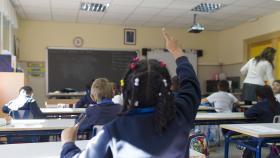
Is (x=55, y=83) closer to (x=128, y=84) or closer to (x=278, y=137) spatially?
(x=278, y=137)

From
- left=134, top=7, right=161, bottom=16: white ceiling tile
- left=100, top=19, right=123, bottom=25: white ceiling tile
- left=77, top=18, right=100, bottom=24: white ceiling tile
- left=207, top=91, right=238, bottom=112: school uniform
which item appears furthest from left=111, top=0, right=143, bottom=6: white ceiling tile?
left=207, top=91, right=238, bottom=112: school uniform

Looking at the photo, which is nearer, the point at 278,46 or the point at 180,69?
the point at 180,69

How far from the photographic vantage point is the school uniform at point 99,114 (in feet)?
8.89

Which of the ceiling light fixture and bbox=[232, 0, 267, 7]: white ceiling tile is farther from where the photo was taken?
the ceiling light fixture

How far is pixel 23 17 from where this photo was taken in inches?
305

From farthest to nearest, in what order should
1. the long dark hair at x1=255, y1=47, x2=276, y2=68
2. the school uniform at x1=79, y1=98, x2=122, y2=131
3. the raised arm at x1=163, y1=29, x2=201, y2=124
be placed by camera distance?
1. the long dark hair at x1=255, y1=47, x2=276, y2=68
2. the school uniform at x1=79, y1=98, x2=122, y2=131
3. the raised arm at x1=163, y1=29, x2=201, y2=124

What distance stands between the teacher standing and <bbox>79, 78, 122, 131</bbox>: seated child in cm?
296

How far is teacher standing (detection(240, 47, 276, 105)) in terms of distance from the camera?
4.76 m

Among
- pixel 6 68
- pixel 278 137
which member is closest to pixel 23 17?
pixel 6 68

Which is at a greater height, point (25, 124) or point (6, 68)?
point (6, 68)

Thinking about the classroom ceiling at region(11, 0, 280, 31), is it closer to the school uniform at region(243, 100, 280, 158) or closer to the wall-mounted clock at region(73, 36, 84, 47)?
the wall-mounted clock at region(73, 36, 84, 47)

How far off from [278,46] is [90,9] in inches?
173

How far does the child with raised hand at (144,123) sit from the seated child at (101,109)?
1.55 m

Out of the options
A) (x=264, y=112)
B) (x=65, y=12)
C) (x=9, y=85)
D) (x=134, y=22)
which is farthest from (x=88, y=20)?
(x=264, y=112)
